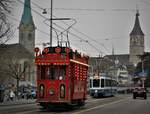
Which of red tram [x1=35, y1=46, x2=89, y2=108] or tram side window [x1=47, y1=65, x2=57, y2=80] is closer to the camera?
red tram [x1=35, y1=46, x2=89, y2=108]

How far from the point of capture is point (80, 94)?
3136 centimetres

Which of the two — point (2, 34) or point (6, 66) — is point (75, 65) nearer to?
point (2, 34)

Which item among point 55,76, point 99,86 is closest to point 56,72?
point 55,76

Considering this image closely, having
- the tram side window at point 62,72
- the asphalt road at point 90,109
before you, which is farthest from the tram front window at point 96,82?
the tram side window at point 62,72

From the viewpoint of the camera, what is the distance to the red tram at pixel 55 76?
28.1 meters

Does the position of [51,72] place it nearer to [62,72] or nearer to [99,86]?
[62,72]

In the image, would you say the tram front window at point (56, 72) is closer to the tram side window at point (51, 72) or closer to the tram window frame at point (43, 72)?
the tram side window at point (51, 72)

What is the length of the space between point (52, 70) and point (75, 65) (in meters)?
1.61

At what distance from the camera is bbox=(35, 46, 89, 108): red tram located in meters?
28.1

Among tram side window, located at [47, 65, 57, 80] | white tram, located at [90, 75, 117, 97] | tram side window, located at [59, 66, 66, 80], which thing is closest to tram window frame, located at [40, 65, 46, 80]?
tram side window, located at [47, 65, 57, 80]

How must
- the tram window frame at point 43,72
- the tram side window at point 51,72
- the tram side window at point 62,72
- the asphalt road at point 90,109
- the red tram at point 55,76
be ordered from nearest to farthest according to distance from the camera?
the asphalt road at point 90,109 < the red tram at point 55,76 < the tram side window at point 62,72 < the tram side window at point 51,72 < the tram window frame at point 43,72

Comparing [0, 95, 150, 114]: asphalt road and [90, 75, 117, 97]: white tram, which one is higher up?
[90, 75, 117, 97]: white tram

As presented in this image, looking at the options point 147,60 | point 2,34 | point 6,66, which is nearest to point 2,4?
point 2,34

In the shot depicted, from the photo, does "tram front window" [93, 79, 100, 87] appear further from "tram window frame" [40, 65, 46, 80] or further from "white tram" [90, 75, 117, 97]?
"tram window frame" [40, 65, 46, 80]
